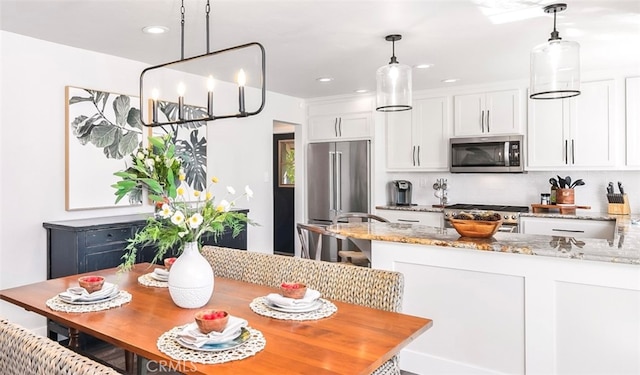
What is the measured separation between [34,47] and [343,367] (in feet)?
10.4

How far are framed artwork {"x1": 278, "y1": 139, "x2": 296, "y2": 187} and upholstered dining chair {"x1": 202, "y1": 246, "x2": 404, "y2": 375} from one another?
14.4 ft

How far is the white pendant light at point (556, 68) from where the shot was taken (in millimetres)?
2283

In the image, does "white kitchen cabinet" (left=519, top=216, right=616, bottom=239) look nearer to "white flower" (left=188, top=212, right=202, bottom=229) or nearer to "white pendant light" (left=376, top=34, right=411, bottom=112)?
"white pendant light" (left=376, top=34, right=411, bottom=112)

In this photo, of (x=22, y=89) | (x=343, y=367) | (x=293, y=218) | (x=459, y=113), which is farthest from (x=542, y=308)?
(x=293, y=218)

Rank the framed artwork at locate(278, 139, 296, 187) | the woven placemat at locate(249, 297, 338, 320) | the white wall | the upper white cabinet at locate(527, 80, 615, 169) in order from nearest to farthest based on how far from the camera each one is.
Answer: the woven placemat at locate(249, 297, 338, 320)
the white wall
the upper white cabinet at locate(527, 80, 615, 169)
the framed artwork at locate(278, 139, 296, 187)

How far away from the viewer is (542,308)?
212 centimetres

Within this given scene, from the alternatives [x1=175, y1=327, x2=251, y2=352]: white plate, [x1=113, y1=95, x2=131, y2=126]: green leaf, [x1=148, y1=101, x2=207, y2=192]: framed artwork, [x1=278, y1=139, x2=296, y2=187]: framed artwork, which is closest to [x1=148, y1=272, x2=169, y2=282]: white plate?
[x1=175, y1=327, x2=251, y2=352]: white plate

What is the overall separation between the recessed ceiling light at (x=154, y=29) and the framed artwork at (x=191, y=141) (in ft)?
3.31

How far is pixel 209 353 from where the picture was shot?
48.4 inches

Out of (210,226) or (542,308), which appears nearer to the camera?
(210,226)

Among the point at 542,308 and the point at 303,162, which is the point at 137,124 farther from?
the point at 542,308

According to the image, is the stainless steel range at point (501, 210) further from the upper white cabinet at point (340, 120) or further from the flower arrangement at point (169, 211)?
the flower arrangement at point (169, 211)

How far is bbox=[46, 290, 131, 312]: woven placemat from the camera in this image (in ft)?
5.37

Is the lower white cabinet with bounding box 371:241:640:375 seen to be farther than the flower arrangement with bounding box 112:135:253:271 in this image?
Yes
